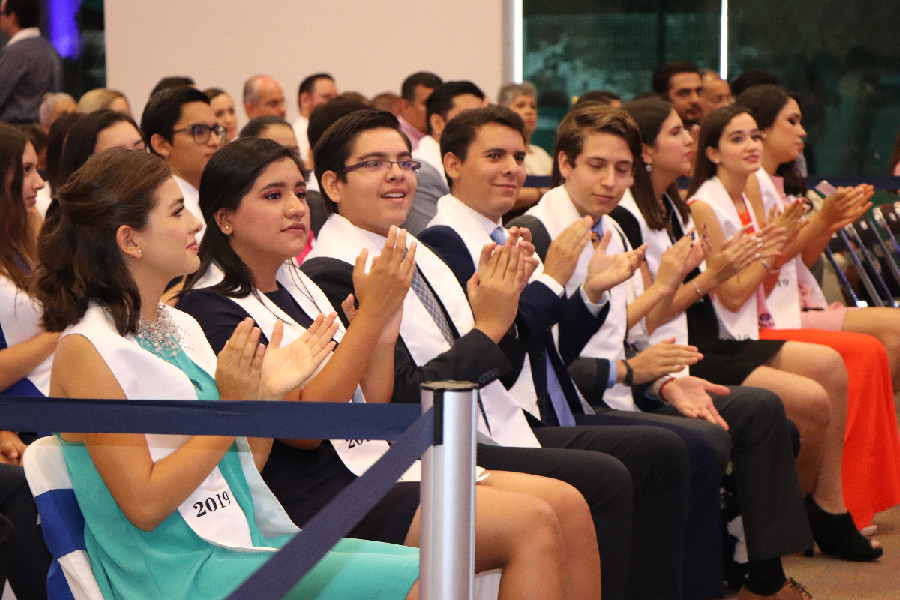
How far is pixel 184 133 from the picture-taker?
4094 millimetres

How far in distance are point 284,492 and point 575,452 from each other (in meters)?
0.74

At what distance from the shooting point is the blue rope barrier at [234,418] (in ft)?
5.25

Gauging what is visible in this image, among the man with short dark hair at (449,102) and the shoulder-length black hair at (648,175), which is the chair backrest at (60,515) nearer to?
the shoulder-length black hair at (648,175)

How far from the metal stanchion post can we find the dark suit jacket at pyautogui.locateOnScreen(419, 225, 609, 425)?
53.8 inches

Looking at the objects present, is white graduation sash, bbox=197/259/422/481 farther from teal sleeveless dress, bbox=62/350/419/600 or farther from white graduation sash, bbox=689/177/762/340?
white graduation sash, bbox=689/177/762/340

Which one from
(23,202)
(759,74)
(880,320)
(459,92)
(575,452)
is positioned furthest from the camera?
(759,74)

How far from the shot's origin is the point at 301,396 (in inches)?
91.8

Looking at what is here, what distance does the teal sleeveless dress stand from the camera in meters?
1.89

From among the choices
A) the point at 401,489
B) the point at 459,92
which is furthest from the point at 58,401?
the point at 459,92

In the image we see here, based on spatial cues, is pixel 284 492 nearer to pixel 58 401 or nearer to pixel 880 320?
pixel 58 401

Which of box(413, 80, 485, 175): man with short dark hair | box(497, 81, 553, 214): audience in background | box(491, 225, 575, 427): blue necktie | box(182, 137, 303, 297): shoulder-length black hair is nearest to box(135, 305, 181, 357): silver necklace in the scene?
box(182, 137, 303, 297): shoulder-length black hair

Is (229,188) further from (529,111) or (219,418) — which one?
(529,111)

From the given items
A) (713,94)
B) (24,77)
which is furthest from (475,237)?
(713,94)

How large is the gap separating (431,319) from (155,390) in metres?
0.95
